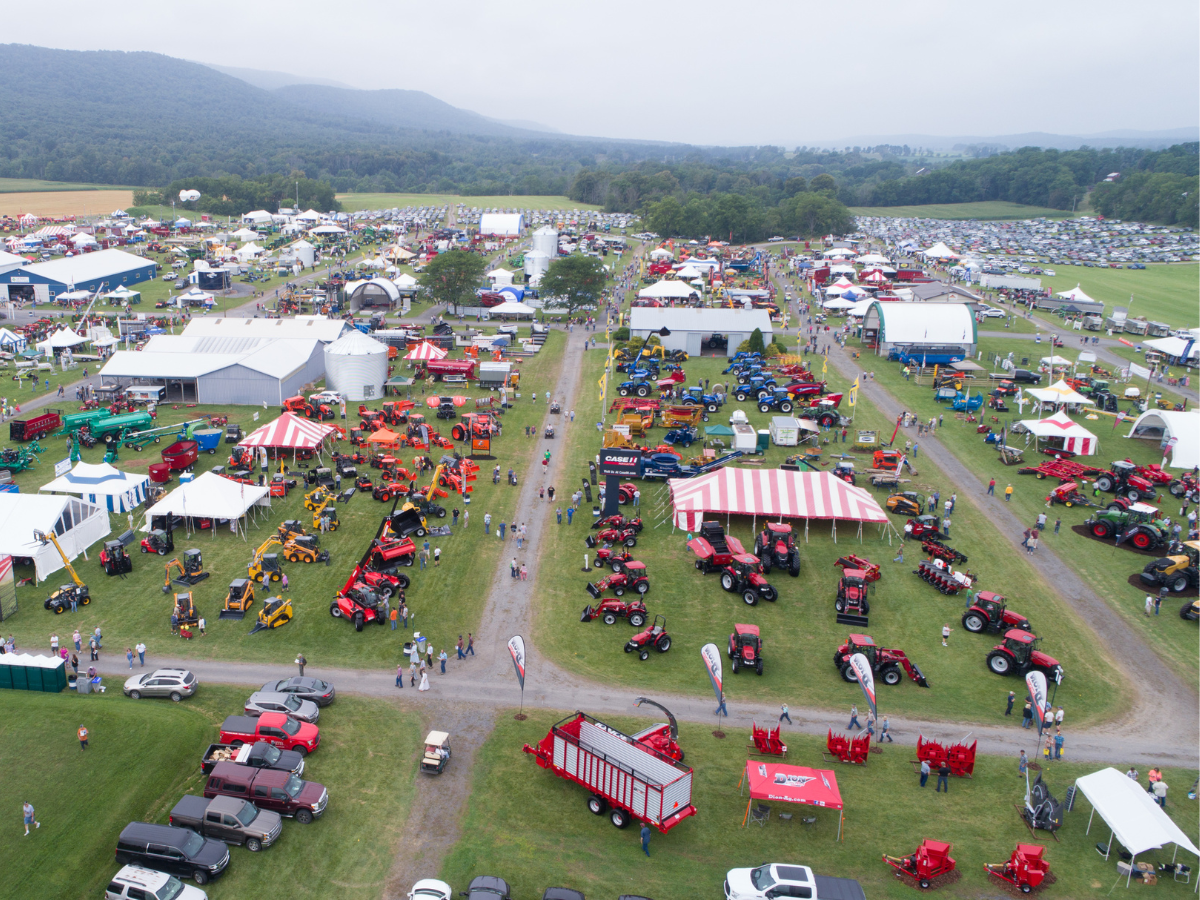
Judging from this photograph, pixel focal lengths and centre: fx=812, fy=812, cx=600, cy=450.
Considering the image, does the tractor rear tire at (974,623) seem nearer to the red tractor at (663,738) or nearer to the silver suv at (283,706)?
the red tractor at (663,738)

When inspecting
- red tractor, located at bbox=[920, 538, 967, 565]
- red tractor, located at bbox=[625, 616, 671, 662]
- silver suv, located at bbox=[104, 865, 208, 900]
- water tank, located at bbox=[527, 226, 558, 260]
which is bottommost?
silver suv, located at bbox=[104, 865, 208, 900]

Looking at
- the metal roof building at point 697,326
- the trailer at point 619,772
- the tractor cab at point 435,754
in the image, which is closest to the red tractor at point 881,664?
the trailer at point 619,772

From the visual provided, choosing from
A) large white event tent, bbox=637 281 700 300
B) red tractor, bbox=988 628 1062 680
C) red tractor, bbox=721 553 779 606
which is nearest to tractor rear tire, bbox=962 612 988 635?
red tractor, bbox=988 628 1062 680

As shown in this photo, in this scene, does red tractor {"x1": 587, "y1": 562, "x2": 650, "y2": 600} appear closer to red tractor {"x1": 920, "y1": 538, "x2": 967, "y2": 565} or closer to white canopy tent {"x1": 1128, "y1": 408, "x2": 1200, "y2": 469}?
red tractor {"x1": 920, "y1": 538, "x2": 967, "y2": 565}

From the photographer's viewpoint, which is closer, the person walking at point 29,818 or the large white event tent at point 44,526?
the person walking at point 29,818

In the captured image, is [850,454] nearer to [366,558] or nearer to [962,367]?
[962,367]

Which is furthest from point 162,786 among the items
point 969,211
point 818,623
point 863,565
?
point 969,211
